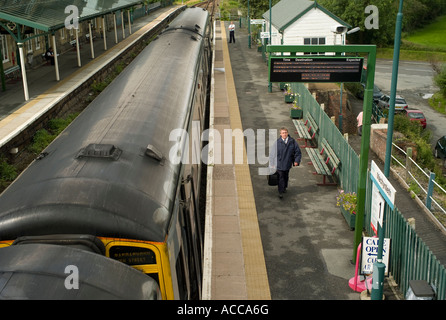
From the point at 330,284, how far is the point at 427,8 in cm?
6792

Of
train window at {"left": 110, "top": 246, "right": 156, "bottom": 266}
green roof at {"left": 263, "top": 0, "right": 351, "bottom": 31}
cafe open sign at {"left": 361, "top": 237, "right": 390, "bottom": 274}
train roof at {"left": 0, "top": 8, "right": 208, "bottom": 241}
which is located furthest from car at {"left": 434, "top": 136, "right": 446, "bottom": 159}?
train window at {"left": 110, "top": 246, "right": 156, "bottom": 266}

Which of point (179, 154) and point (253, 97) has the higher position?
point (179, 154)

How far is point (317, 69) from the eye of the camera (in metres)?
8.73

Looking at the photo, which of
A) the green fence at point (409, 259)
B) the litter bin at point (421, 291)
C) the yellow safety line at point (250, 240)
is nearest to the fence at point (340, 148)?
the yellow safety line at point (250, 240)

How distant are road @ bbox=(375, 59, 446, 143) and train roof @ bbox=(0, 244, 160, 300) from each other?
2426 cm

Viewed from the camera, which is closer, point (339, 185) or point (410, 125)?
point (339, 185)

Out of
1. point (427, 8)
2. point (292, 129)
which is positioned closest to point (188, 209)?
point (292, 129)

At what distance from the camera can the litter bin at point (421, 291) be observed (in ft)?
22.3

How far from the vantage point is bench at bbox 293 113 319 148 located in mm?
15805

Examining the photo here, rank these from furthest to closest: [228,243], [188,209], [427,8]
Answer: [427,8] < [228,243] < [188,209]

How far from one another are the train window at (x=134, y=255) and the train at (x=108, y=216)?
1 cm

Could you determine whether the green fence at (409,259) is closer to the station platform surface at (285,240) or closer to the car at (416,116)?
the station platform surface at (285,240)

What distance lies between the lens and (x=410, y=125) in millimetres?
21781
